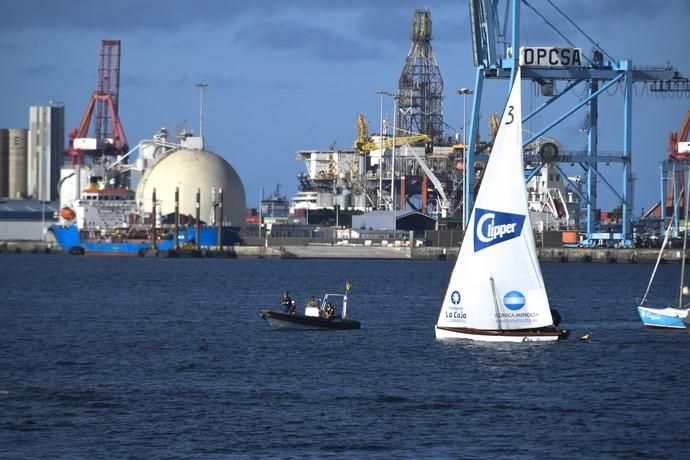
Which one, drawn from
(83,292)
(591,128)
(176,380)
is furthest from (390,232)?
(176,380)

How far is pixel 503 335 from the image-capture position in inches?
1871

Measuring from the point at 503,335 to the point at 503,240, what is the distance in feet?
11.2

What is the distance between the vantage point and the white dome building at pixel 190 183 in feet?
623

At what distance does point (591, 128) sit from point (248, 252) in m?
53.0

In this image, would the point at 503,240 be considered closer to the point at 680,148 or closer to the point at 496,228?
the point at 496,228

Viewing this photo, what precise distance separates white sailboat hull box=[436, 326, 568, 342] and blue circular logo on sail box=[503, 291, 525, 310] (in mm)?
1106

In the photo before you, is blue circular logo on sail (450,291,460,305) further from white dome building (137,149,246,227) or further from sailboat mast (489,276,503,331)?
white dome building (137,149,246,227)

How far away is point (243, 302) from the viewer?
81.0 meters

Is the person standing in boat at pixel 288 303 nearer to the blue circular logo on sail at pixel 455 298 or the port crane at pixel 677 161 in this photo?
the blue circular logo on sail at pixel 455 298

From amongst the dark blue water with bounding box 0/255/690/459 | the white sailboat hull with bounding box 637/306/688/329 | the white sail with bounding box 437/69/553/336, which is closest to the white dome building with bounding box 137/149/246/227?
the dark blue water with bounding box 0/255/690/459

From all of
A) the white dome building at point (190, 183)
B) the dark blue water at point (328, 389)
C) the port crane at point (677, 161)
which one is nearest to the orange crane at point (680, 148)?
the port crane at point (677, 161)

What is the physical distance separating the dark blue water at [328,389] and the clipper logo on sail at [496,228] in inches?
149

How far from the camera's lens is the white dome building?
7470 inches

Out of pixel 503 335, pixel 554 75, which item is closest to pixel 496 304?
pixel 503 335
